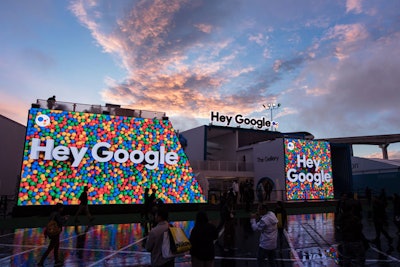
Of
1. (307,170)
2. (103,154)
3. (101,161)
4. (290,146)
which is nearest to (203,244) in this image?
(101,161)

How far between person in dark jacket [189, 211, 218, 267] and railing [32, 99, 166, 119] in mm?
18363

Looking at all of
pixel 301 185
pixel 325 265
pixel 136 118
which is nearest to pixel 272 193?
pixel 301 185

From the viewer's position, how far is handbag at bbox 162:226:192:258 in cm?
475

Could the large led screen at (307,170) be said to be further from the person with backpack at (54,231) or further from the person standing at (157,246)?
the person standing at (157,246)

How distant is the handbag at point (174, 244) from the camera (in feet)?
15.6

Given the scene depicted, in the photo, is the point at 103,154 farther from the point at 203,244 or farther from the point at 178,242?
the point at 178,242

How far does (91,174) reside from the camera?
20547 mm

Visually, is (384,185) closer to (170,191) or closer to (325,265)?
(170,191)

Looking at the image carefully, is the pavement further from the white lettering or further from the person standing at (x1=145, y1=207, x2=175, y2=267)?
the white lettering

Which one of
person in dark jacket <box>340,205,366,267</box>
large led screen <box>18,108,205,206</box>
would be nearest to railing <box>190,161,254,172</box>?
large led screen <box>18,108,205,206</box>

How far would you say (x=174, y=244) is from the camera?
477 cm

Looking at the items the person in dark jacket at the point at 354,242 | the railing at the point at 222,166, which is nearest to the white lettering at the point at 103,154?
the railing at the point at 222,166

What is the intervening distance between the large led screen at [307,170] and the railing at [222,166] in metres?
5.92

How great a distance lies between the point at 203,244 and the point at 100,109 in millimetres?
18762
